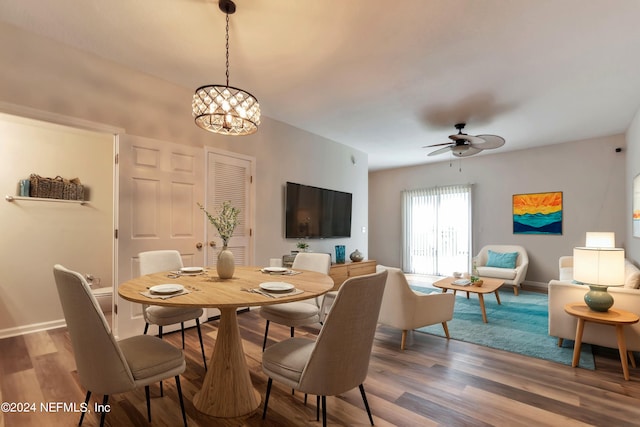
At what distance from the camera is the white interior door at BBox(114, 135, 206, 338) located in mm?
2967

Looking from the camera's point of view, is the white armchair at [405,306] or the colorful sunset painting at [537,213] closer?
the white armchair at [405,306]

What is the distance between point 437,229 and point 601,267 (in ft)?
15.1

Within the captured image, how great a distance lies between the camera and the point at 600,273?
2.50 metres

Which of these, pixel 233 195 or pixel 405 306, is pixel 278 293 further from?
pixel 233 195

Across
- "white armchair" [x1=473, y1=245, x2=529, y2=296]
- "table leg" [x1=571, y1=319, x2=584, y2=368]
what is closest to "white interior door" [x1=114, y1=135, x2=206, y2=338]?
"table leg" [x1=571, y1=319, x2=584, y2=368]

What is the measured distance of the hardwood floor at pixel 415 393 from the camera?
180 centimetres

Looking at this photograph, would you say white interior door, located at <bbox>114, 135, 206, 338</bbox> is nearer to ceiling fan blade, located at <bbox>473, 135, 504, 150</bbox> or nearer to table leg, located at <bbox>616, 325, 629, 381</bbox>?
ceiling fan blade, located at <bbox>473, 135, 504, 150</bbox>

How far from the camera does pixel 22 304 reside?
10.8ft

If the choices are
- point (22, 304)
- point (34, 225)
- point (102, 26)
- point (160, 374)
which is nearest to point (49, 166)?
point (34, 225)

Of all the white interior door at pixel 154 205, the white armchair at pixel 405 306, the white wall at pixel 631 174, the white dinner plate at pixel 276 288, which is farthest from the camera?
the white wall at pixel 631 174

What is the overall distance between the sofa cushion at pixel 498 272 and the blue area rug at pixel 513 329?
468 mm

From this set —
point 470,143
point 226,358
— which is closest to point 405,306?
point 226,358

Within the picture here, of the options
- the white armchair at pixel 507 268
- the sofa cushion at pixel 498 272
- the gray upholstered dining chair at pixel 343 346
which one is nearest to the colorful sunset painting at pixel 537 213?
the white armchair at pixel 507 268

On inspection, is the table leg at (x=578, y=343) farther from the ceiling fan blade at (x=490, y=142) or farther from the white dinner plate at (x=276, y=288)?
the white dinner plate at (x=276, y=288)
